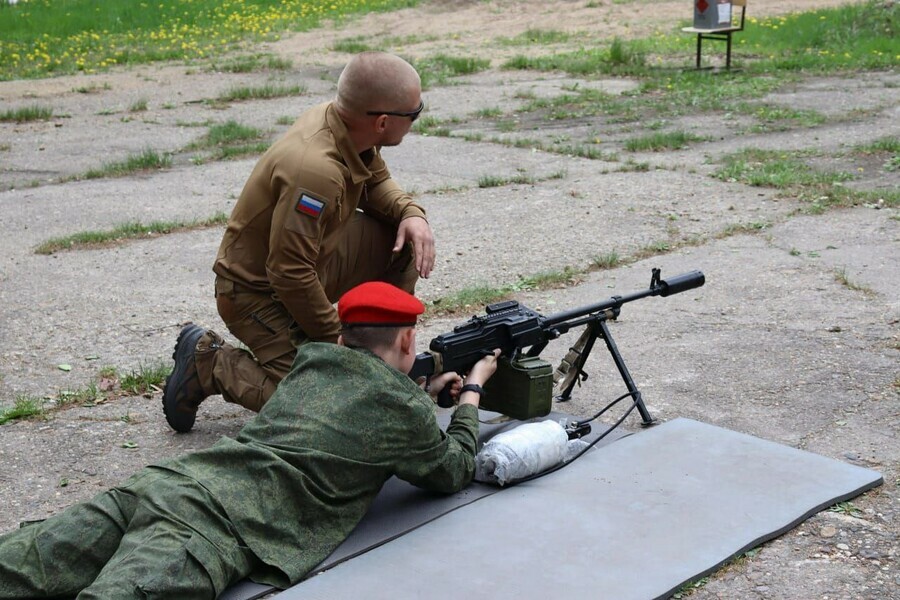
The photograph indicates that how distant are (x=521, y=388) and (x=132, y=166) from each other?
6550mm

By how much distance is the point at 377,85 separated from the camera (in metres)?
4.05

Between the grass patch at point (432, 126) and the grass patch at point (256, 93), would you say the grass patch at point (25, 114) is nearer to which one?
the grass patch at point (256, 93)

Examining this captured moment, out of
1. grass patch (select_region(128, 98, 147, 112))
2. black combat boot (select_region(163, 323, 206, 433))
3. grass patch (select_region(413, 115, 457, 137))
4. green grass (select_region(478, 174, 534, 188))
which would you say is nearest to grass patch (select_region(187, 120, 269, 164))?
grass patch (select_region(413, 115, 457, 137))

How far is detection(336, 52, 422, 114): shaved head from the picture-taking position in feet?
13.3

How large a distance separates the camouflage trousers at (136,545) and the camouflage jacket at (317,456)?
0.07 metres

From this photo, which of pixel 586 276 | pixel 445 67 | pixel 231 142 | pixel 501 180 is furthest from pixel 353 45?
pixel 586 276

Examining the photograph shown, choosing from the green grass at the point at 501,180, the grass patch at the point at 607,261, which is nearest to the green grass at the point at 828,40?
the green grass at the point at 501,180

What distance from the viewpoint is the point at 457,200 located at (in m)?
8.37

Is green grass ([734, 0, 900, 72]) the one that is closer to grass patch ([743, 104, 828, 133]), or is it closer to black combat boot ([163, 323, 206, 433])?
grass patch ([743, 104, 828, 133])

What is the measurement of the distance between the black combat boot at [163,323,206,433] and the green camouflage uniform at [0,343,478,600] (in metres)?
1.04

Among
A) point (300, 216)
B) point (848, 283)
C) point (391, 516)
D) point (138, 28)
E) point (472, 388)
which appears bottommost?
point (848, 283)

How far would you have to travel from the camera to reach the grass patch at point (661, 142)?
9.99 metres

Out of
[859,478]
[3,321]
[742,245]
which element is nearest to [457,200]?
[742,245]

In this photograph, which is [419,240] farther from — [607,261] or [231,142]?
[231,142]
